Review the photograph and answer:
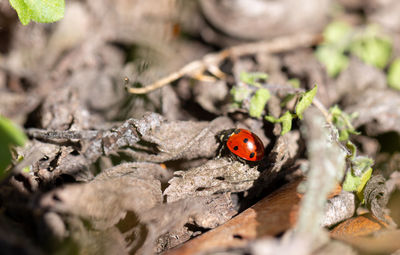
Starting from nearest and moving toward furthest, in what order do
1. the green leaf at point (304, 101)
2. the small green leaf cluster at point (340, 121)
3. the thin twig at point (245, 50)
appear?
the green leaf at point (304, 101)
the small green leaf cluster at point (340, 121)
the thin twig at point (245, 50)

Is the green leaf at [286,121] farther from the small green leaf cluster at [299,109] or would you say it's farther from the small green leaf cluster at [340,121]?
the small green leaf cluster at [340,121]

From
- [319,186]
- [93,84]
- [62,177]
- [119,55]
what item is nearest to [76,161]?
[62,177]

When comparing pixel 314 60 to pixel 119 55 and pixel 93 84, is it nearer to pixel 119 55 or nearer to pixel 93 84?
pixel 119 55

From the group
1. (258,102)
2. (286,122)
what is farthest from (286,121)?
(258,102)

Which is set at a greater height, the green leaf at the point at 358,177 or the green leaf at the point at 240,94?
the green leaf at the point at 240,94

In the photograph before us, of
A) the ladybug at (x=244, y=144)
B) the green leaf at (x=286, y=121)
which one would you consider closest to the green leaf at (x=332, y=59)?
the green leaf at (x=286, y=121)

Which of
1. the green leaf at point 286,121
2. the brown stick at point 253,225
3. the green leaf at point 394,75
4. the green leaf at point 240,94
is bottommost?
the brown stick at point 253,225

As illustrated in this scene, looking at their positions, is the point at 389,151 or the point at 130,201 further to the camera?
the point at 389,151
